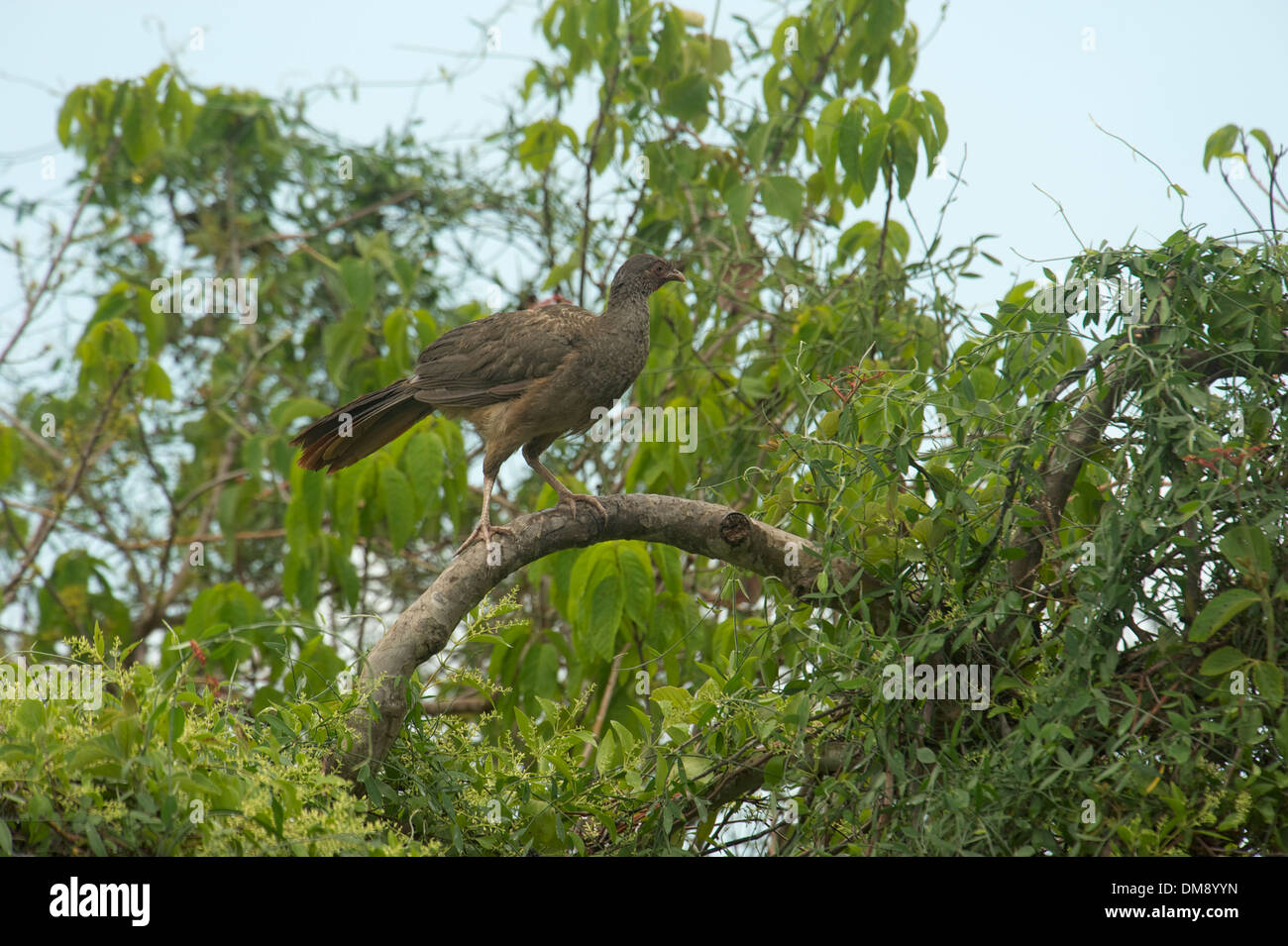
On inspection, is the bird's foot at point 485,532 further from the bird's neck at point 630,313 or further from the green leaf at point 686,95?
the green leaf at point 686,95

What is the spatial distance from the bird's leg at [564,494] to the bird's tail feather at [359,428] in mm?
365

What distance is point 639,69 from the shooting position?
4.71 metres

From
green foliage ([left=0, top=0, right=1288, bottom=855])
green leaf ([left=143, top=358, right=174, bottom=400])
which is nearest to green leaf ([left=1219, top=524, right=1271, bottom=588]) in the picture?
green foliage ([left=0, top=0, right=1288, bottom=855])

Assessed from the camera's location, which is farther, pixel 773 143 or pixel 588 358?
pixel 773 143

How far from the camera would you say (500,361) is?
3.62 meters

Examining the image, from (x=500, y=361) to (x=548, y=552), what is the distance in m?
0.82

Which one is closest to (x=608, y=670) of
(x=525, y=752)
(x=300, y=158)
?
(x=525, y=752)

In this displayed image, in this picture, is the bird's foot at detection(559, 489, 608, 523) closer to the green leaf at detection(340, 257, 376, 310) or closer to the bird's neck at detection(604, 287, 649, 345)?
the bird's neck at detection(604, 287, 649, 345)

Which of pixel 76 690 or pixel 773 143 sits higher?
pixel 773 143

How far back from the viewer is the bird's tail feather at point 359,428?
3.38 m

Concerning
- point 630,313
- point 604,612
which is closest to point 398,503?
point 604,612
